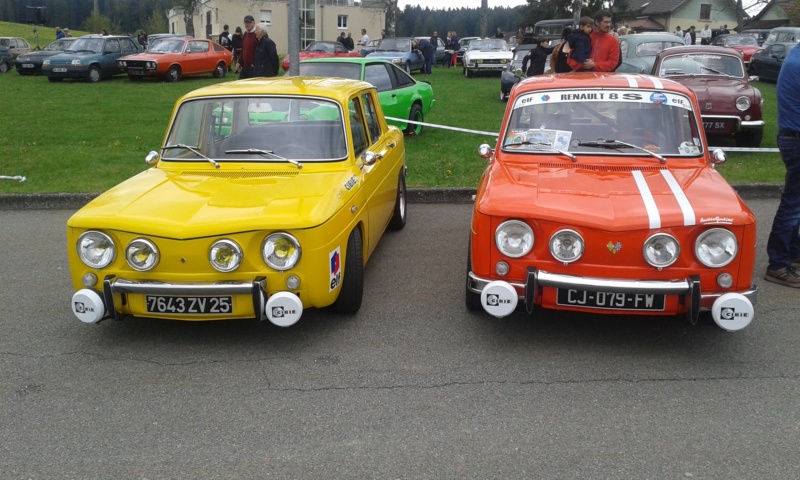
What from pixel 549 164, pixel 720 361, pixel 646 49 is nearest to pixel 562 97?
pixel 549 164

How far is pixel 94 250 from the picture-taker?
442cm

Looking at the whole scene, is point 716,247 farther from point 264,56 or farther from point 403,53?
point 403,53

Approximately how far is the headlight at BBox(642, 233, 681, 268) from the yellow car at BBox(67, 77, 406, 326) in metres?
1.85

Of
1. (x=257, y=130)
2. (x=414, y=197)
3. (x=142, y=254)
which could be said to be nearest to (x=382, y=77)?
(x=414, y=197)

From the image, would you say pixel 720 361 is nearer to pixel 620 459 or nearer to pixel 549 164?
pixel 620 459

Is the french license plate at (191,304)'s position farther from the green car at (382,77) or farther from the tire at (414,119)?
the tire at (414,119)

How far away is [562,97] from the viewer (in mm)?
5598

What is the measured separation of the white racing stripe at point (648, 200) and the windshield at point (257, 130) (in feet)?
6.90

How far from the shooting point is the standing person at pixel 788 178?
5.47 metres

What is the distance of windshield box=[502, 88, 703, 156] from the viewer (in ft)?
17.6

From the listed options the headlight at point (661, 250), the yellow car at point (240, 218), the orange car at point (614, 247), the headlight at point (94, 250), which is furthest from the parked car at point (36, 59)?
the headlight at point (661, 250)

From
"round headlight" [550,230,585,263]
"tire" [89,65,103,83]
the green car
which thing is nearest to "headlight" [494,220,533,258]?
"round headlight" [550,230,585,263]

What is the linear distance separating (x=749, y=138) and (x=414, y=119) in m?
5.19

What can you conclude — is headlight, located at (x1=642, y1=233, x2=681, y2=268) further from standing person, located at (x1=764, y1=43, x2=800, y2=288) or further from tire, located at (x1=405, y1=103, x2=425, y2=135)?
tire, located at (x1=405, y1=103, x2=425, y2=135)
